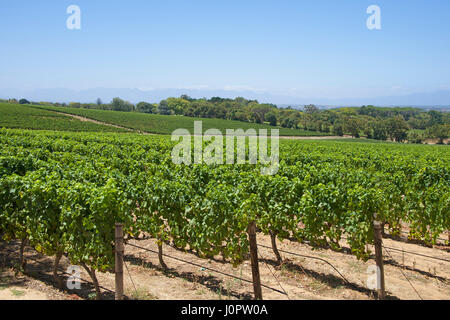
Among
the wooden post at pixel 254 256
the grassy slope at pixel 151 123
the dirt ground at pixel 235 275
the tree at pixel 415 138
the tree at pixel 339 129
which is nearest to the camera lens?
the wooden post at pixel 254 256

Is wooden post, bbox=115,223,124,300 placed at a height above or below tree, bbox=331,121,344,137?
below

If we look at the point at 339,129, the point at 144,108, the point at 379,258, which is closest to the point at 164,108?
the point at 144,108

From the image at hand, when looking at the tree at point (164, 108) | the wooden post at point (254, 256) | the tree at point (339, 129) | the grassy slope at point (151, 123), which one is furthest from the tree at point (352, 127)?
the wooden post at point (254, 256)

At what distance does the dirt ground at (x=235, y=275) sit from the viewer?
6.67 meters

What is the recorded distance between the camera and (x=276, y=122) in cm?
11588

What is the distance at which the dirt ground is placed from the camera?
6668 millimetres

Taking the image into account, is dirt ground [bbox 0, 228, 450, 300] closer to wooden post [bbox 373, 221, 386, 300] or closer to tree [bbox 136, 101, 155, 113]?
wooden post [bbox 373, 221, 386, 300]

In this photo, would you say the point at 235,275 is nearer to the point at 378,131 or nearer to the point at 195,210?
the point at 195,210

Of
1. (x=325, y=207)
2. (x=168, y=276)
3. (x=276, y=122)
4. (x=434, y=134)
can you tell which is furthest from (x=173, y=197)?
(x=276, y=122)

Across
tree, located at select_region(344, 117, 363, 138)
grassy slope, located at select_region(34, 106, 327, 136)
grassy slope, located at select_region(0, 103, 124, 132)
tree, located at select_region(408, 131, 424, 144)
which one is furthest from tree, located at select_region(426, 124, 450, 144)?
grassy slope, located at select_region(0, 103, 124, 132)

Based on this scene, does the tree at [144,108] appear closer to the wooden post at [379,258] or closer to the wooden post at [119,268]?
the wooden post at [119,268]

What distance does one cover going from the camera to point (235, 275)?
25.3ft
